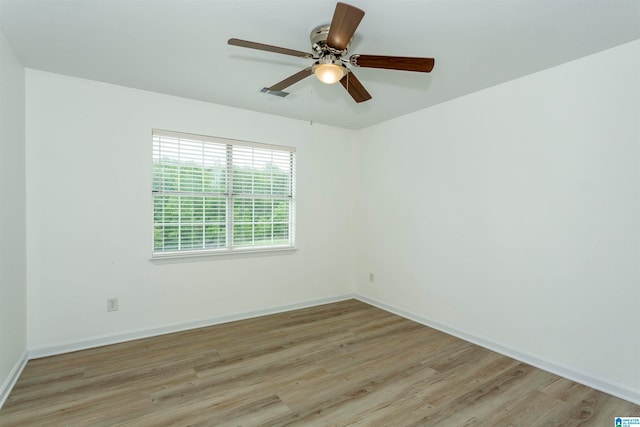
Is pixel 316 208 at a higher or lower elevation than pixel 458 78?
lower

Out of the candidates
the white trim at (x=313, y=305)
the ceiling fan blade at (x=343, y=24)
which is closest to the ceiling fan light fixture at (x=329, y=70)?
the ceiling fan blade at (x=343, y=24)

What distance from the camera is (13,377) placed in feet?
7.71

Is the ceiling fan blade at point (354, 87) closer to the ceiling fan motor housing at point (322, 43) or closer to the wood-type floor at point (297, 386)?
the ceiling fan motor housing at point (322, 43)

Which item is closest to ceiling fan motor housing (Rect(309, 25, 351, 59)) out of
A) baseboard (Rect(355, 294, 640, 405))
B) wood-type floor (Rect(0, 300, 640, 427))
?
wood-type floor (Rect(0, 300, 640, 427))

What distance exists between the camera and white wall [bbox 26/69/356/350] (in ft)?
9.15

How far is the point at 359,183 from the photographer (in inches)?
184

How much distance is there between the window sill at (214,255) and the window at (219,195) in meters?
0.03

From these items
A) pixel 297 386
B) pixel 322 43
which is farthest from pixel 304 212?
pixel 322 43

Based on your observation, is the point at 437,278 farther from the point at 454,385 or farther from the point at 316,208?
the point at 316,208

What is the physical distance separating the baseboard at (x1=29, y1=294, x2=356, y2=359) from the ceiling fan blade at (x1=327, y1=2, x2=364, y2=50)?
3.06 meters

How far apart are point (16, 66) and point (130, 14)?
1301 mm

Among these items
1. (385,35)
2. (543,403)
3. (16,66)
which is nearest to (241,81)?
(385,35)

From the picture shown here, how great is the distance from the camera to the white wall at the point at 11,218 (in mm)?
2184

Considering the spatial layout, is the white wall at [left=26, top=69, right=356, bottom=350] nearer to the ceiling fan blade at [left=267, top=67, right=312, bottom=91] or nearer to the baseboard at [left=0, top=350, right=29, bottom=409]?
the baseboard at [left=0, top=350, right=29, bottom=409]
